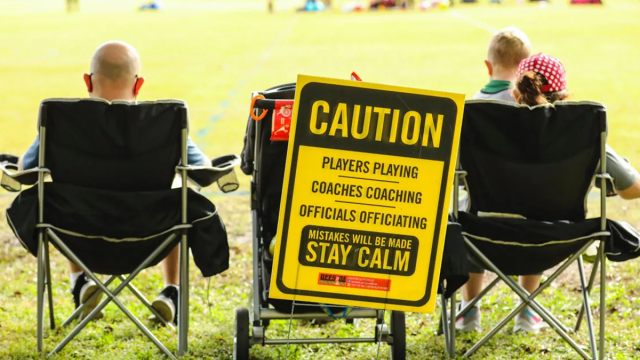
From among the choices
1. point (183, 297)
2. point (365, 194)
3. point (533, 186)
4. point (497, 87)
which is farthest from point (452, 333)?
point (497, 87)

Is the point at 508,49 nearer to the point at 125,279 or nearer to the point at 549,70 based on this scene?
the point at 549,70

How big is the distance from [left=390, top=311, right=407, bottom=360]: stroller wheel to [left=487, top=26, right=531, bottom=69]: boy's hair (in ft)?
5.56

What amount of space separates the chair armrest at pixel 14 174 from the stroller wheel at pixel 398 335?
1784 mm

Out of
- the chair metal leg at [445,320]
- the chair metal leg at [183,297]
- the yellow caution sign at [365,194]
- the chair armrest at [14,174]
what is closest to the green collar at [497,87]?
the chair metal leg at [445,320]

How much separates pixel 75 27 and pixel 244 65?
20157mm

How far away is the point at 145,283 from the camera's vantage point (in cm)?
545

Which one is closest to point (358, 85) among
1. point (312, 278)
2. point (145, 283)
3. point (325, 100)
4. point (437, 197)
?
point (325, 100)

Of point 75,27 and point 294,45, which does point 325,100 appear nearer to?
point 294,45

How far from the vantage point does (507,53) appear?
4.75 metres

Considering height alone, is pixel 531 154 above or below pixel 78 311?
above

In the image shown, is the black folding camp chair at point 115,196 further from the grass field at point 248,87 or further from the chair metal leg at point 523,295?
the chair metal leg at point 523,295

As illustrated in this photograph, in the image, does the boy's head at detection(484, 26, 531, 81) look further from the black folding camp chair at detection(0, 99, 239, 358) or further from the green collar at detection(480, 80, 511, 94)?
the black folding camp chair at detection(0, 99, 239, 358)

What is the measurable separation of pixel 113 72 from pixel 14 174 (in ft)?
2.43

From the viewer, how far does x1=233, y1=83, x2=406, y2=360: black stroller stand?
3762 millimetres
